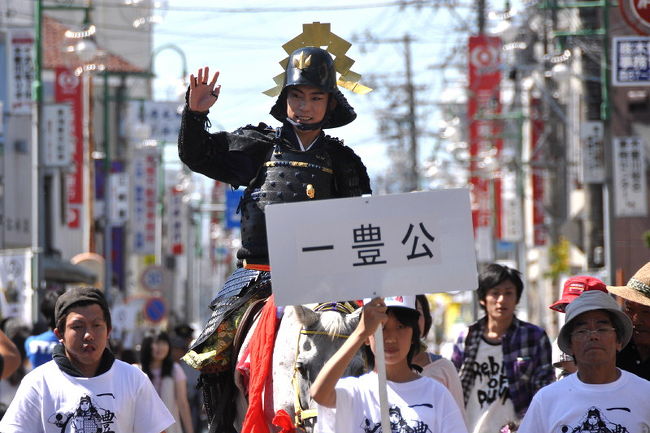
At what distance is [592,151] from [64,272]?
14.1 m

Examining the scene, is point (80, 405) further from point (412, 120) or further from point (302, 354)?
point (412, 120)

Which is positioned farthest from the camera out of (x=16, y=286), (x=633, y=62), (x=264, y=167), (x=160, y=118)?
(x=160, y=118)

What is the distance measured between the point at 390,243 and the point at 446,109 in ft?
144

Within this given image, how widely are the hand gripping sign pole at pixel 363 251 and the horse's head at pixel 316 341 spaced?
1.11 m

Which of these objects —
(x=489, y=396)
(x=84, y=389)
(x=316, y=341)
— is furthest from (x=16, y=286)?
(x=316, y=341)

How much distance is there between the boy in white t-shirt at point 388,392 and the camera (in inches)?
226

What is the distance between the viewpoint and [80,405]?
22.6 feet

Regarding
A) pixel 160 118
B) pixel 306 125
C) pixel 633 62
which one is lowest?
pixel 306 125

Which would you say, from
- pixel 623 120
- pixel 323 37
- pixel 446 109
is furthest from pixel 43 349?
pixel 446 109

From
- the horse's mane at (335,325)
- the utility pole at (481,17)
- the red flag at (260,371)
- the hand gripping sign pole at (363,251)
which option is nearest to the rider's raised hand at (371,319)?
the hand gripping sign pole at (363,251)

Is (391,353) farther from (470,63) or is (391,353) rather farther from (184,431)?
(470,63)

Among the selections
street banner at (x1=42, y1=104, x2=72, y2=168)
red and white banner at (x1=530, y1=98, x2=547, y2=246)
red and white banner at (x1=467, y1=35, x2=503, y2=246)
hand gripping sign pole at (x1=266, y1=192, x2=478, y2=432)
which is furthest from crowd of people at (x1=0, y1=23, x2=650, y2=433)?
red and white banner at (x1=530, y1=98, x2=547, y2=246)

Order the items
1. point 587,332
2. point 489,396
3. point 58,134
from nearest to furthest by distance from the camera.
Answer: point 587,332 → point 489,396 → point 58,134

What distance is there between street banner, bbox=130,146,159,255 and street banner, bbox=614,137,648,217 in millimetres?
23171
